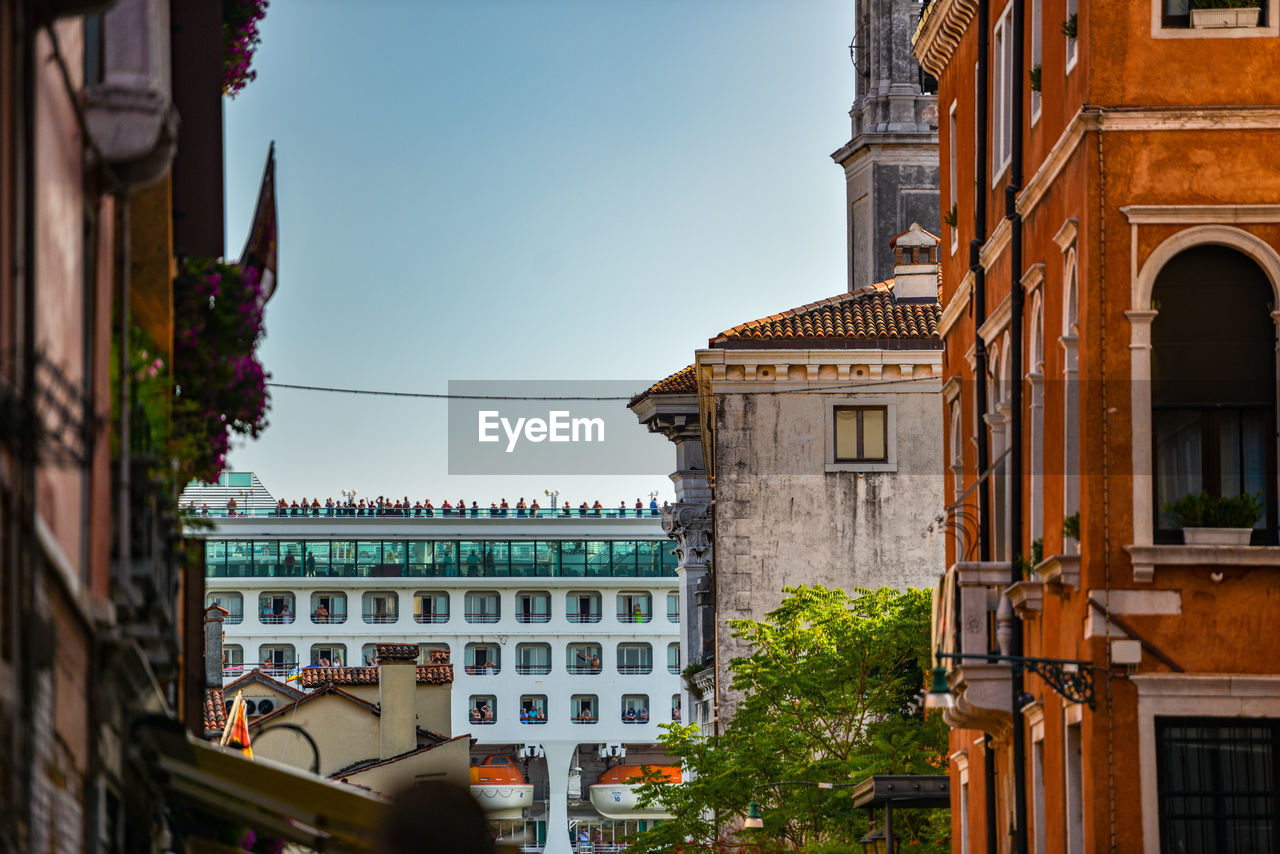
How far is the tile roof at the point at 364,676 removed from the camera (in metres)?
56.0

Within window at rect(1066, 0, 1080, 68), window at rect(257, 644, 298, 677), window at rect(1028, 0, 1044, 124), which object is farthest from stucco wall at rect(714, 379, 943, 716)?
window at rect(257, 644, 298, 677)

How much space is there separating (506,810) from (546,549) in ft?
509

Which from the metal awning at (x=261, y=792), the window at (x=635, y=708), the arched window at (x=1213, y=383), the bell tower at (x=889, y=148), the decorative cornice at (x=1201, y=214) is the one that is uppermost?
A: the bell tower at (x=889, y=148)

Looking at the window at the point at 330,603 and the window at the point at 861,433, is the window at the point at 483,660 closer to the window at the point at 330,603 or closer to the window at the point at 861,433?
the window at the point at 330,603

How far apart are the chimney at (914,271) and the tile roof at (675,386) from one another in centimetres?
948

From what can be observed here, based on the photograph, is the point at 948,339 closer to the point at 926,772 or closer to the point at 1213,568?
the point at 1213,568

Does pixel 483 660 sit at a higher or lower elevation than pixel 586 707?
higher

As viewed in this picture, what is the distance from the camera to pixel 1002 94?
23.8 meters

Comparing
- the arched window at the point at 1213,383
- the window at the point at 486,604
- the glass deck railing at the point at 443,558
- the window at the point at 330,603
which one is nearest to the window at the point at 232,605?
the glass deck railing at the point at 443,558

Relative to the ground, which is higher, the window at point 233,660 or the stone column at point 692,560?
the stone column at point 692,560

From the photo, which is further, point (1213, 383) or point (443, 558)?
point (443, 558)

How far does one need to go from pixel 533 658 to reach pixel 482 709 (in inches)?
248

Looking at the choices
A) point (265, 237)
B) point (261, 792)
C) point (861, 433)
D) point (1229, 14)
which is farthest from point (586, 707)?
point (261, 792)

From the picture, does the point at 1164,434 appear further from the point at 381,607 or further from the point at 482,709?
the point at 381,607
